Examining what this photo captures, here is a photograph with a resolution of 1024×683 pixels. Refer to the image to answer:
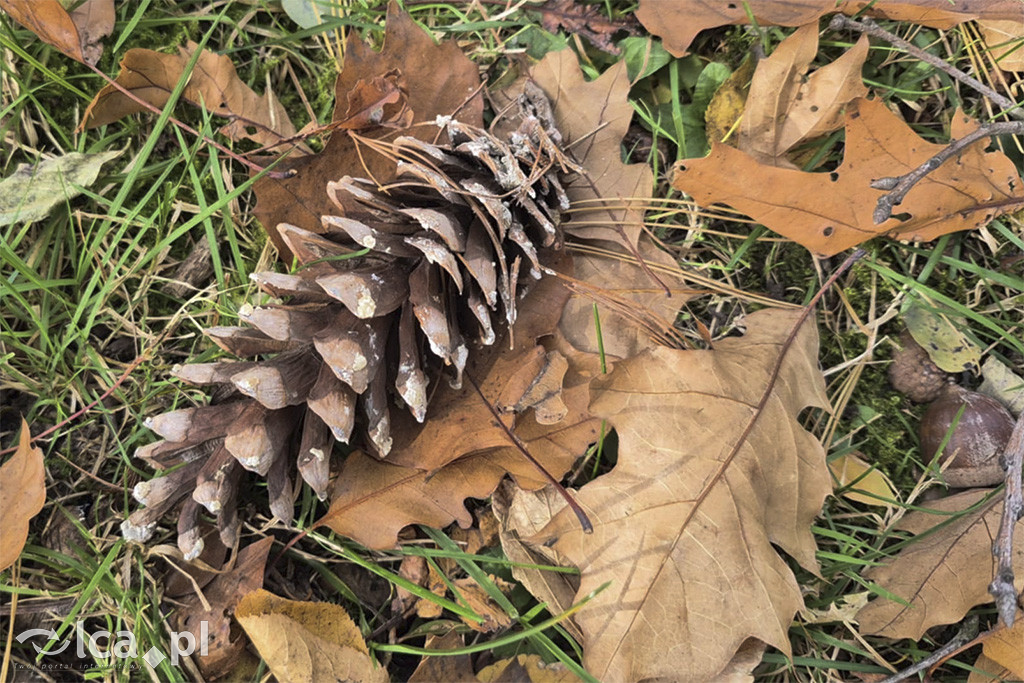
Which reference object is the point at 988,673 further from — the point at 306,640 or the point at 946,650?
the point at 306,640

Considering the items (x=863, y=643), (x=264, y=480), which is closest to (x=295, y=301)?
(x=264, y=480)

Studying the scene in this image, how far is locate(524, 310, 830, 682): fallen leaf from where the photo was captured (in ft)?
4.57

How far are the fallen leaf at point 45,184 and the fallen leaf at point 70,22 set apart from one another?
22 cm

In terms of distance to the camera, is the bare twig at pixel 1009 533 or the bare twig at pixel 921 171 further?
the bare twig at pixel 921 171

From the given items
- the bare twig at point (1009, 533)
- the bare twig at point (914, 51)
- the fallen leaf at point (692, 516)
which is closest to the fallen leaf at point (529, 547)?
the fallen leaf at point (692, 516)

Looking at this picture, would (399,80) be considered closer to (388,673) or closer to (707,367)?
Result: (707,367)

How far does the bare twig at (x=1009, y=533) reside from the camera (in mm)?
1298

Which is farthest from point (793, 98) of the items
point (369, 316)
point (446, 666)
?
point (446, 666)

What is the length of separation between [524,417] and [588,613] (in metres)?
0.38

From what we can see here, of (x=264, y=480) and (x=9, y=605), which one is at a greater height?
(x=264, y=480)

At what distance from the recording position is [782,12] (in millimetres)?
1557

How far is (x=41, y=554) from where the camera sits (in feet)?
5.32

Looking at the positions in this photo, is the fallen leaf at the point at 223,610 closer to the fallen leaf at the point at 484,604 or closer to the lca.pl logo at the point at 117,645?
the lca.pl logo at the point at 117,645

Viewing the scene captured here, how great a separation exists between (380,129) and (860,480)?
122 centimetres
